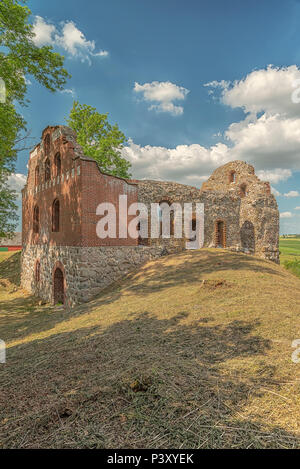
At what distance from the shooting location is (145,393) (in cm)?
272

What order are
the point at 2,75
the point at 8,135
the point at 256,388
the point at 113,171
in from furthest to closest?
1. the point at 113,171
2. the point at 8,135
3. the point at 2,75
4. the point at 256,388

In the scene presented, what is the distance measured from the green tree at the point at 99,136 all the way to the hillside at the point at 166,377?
1946 cm

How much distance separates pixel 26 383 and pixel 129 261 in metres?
9.39

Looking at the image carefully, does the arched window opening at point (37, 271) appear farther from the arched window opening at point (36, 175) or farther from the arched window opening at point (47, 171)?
the arched window opening at point (47, 171)

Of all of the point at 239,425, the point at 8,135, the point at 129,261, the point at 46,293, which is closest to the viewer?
the point at 239,425

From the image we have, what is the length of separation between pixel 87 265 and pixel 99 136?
58.5 ft

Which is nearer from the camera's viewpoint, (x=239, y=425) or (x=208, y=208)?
(x=239, y=425)

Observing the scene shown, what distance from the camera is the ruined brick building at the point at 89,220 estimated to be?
11195 millimetres

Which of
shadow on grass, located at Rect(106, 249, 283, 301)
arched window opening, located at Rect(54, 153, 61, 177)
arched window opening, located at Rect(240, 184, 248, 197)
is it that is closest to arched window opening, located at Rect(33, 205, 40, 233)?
arched window opening, located at Rect(54, 153, 61, 177)

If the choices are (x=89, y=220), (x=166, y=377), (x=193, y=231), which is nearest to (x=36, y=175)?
(x=89, y=220)

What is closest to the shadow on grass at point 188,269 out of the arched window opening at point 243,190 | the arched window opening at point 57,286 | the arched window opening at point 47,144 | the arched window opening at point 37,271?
the arched window opening at point 57,286

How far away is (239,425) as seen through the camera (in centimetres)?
221

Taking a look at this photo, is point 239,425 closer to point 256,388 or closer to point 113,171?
point 256,388
